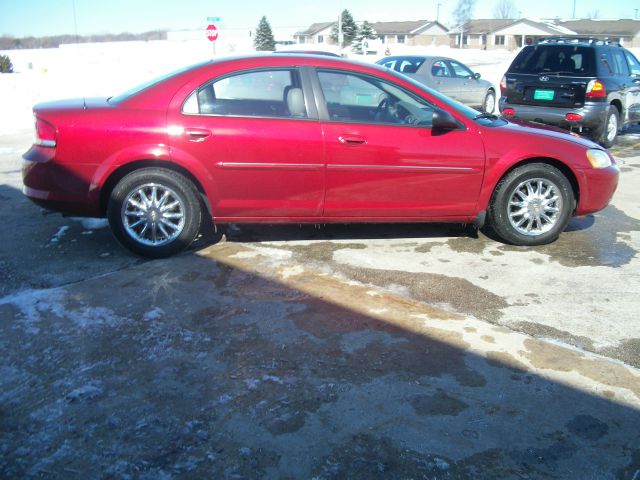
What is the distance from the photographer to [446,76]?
14547mm

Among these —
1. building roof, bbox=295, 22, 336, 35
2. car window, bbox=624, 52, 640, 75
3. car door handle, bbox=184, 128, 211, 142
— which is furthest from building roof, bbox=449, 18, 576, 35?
car door handle, bbox=184, 128, 211, 142

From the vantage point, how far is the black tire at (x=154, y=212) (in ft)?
15.4

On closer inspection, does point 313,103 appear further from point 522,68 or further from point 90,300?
point 522,68

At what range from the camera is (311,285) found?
438cm

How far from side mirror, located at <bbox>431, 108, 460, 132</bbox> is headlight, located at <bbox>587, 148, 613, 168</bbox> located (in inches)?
50.5

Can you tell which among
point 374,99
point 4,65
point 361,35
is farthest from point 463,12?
point 374,99

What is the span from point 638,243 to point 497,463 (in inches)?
146

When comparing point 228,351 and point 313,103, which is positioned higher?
point 313,103

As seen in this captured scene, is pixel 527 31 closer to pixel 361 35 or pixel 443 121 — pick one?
pixel 361 35

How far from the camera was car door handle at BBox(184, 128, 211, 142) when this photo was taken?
15.2 feet

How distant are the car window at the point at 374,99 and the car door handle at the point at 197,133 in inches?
41.0

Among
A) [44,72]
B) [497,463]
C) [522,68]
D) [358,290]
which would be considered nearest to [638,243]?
[358,290]

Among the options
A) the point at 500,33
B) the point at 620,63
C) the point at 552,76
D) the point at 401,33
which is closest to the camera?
the point at 552,76

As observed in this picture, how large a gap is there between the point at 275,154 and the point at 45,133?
1.81m
